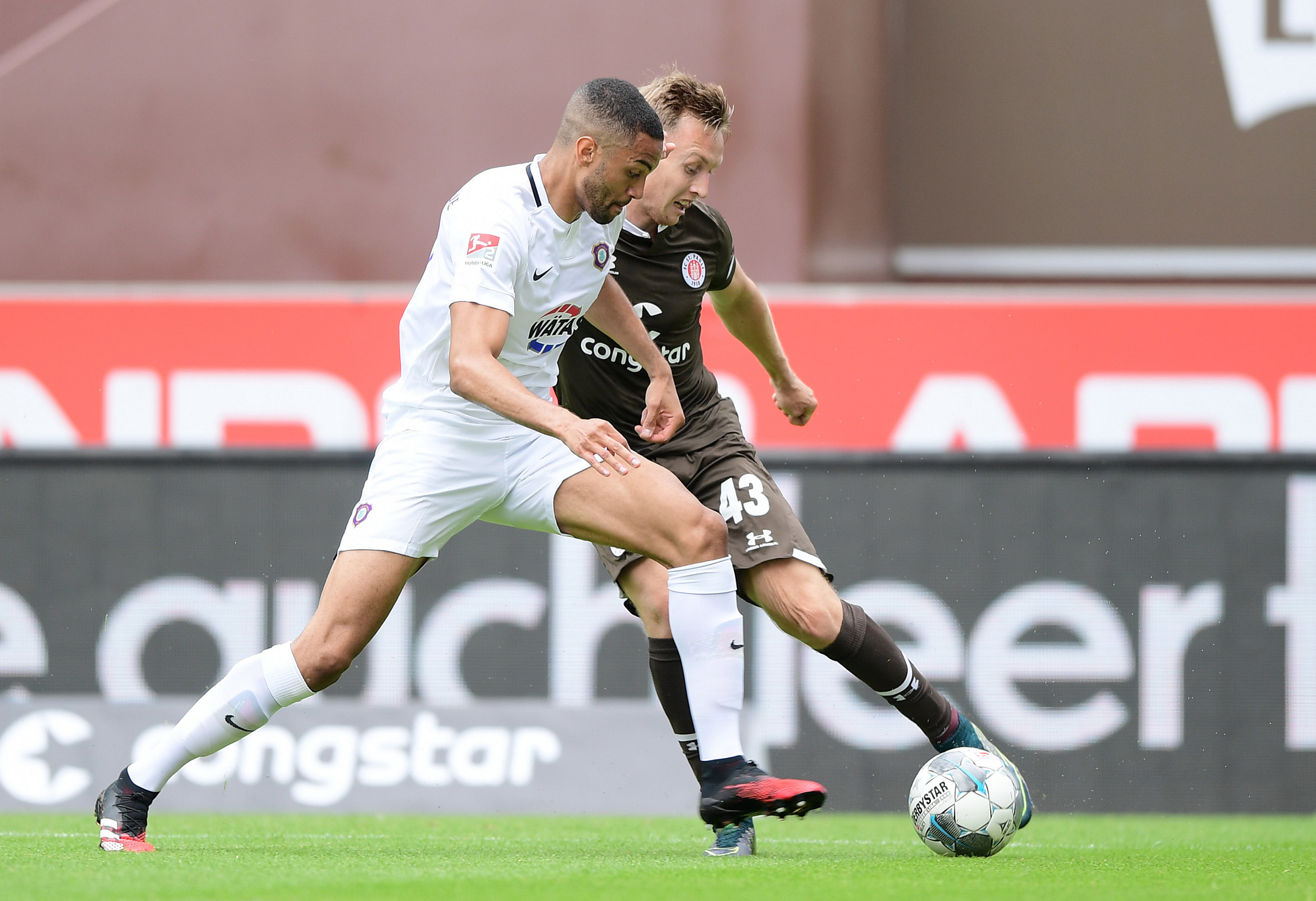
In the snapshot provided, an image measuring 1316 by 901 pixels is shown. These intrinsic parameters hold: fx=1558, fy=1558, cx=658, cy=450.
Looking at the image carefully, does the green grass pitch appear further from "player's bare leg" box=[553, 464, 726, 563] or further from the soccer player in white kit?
"player's bare leg" box=[553, 464, 726, 563]

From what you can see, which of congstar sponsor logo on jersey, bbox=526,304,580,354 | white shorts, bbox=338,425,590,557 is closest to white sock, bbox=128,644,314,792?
white shorts, bbox=338,425,590,557

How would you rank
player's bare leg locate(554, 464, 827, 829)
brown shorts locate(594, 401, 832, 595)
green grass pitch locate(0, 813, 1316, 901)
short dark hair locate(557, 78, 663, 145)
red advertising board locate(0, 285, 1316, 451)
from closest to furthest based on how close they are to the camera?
green grass pitch locate(0, 813, 1316, 901), short dark hair locate(557, 78, 663, 145), player's bare leg locate(554, 464, 827, 829), brown shorts locate(594, 401, 832, 595), red advertising board locate(0, 285, 1316, 451)

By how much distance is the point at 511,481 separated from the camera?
4230 mm

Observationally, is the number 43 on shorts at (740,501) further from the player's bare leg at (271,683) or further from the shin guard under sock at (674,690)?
the player's bare leg at (271,683)

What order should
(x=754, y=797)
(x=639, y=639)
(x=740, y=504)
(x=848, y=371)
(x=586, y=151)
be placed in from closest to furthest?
(x=754, y=797), (x=586, y=151), (x=740, y=504), (x=639, y=639), (x=848, y=371)

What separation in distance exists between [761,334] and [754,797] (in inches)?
66.6

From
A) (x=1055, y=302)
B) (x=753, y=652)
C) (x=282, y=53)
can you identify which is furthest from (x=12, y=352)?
(x=1055, y=302)

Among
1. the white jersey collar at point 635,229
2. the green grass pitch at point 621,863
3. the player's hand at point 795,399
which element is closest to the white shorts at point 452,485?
the white jersey collar at point 635,229

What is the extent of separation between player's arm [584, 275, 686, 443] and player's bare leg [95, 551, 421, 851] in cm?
81

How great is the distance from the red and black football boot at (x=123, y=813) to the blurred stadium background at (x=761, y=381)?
7.06 feet

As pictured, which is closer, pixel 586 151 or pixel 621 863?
pixel 586 151

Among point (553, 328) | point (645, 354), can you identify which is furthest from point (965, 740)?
point (553, 328)

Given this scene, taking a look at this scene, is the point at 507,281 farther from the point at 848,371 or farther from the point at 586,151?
the point at 848,371

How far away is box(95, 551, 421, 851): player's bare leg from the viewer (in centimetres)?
401
